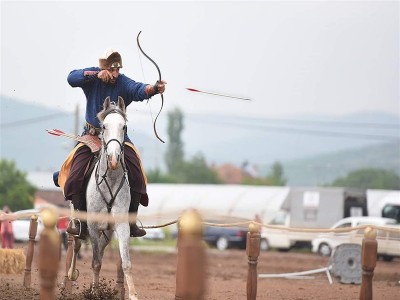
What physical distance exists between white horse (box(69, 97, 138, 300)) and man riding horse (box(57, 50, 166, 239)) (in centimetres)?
21

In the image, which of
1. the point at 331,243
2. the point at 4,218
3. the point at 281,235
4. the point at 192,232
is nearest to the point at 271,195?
the point at 281,235

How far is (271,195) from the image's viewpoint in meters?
52.5

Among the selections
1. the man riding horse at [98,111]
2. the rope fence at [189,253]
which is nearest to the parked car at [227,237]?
the man riding horse at [98,111]

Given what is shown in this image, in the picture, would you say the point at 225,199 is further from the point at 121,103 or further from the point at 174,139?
the point at 174,139

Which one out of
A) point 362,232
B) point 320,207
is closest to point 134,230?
point 362,232


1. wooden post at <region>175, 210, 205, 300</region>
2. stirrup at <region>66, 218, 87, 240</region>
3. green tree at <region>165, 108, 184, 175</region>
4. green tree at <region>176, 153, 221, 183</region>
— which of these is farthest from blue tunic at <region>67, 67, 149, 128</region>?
green tree at <region>165, 108, 184, 175</region>

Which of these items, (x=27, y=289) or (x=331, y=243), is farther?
(x=331, y=243)

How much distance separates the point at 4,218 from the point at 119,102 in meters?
1.92

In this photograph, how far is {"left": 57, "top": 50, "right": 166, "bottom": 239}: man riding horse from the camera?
35.9 feet

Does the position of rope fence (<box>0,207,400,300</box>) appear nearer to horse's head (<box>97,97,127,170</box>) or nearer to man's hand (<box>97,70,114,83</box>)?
horse's head (<box>97,97,127,170</box>)

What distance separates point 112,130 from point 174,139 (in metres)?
Answer: 152

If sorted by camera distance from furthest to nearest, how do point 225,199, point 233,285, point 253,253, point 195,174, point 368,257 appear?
point 195,174 < point 225,199 < point 233,285 < point 253,253 < point 368,257

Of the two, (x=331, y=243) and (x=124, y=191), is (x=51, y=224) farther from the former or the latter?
(x=331, y=243)

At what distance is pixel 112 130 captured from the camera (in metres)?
10.2
